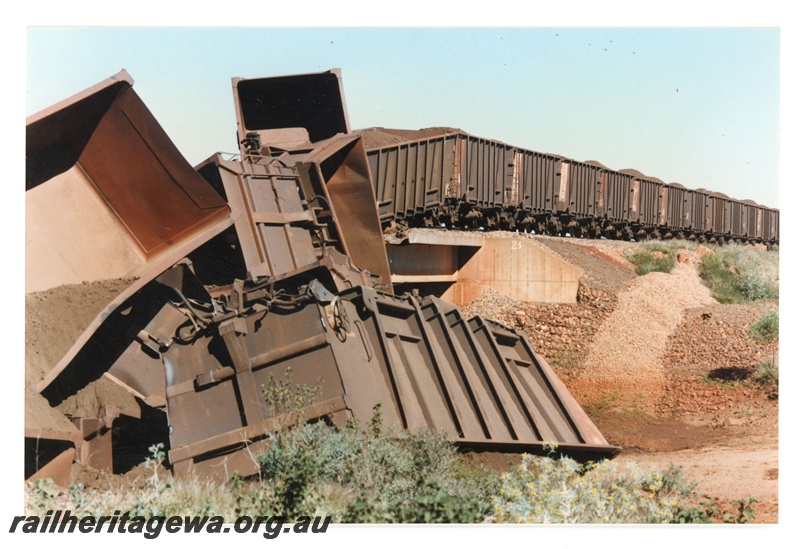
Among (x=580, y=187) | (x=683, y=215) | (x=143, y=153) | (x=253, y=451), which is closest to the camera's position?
(x=253, y=451)

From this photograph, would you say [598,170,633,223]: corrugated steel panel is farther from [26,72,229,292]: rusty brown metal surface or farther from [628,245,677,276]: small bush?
[26,72,229,292]: rusty brown metal surface

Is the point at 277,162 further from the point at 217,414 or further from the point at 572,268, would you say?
the point at 572,268

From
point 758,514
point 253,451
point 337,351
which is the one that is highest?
point 337,351

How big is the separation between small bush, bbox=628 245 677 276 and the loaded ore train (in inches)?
118

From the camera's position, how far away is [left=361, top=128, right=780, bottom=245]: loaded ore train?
22.4m

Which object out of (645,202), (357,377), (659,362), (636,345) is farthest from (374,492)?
(645,202)

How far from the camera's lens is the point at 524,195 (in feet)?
86.7

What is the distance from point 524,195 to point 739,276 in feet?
21.7

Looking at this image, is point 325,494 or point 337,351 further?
point 337,351

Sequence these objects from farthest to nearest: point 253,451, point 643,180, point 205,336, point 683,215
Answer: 1. point 683,215
2. point 643,180
3. point 205,336
4. point 253,451

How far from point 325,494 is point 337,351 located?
5.03ft

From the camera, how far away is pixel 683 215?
116ft

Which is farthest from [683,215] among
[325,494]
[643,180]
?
[325,494]

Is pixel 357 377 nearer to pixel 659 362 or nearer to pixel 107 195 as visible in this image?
pixel 107 195
